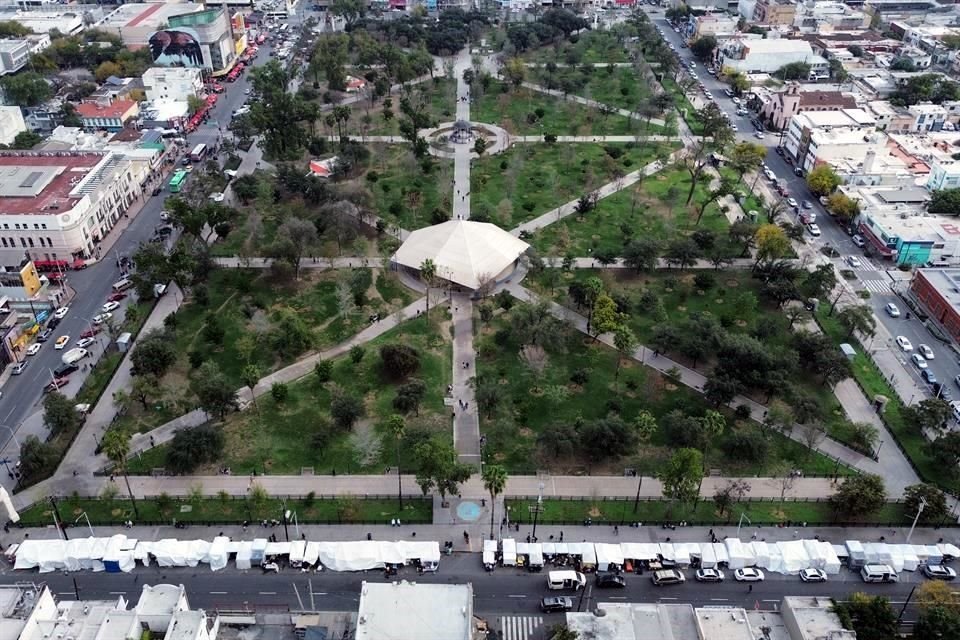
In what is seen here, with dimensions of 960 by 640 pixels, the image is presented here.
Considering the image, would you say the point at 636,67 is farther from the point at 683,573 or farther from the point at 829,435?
the point at 683,573

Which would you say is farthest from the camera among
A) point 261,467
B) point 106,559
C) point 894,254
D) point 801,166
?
point 801,166

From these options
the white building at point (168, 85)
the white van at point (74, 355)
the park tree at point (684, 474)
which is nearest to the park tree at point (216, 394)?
the white van at point (74, 355)

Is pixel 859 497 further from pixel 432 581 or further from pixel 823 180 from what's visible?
pixel 823 180

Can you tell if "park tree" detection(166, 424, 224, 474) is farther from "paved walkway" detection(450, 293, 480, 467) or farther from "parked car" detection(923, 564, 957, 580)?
"parked car" detection(923, 564, 957, 580)

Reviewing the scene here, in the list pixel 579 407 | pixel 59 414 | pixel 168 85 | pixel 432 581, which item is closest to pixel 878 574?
pixel 579 407

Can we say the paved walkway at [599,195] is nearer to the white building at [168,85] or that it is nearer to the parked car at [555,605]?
the parked car at [555,605]

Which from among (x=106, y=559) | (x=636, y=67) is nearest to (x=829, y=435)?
(x=106, y=559)

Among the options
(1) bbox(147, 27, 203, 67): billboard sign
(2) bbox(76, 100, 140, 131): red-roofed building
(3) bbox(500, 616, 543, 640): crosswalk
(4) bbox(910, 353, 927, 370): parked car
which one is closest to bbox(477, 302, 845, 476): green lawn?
(3) bbox(500, 616, 543, 640): crosswalk
